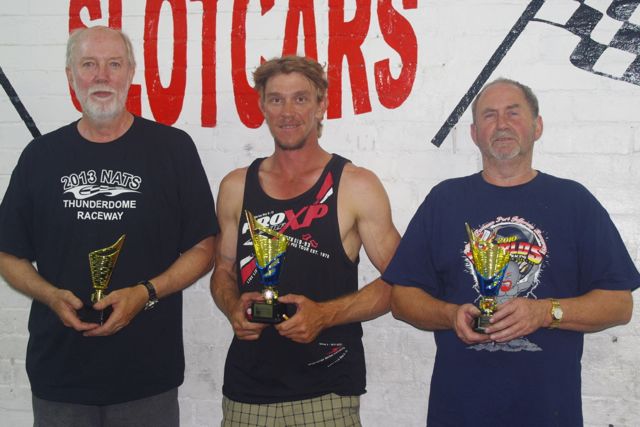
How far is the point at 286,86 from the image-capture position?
260cm

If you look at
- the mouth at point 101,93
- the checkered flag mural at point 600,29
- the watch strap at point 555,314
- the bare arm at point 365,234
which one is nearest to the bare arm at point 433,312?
the bare arm at point 365,234

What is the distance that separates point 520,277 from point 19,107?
2.20m

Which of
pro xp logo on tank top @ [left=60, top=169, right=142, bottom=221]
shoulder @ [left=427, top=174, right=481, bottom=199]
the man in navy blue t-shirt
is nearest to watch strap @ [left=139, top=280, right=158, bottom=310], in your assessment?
pro xp logo on tank top @ [left=60, top=169, right=142, bottom=221]

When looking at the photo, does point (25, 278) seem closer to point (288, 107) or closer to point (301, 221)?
point (301, 221)

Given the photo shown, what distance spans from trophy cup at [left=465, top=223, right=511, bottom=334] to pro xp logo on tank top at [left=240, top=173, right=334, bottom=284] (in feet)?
1.78

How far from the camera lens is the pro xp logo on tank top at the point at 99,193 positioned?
2482 millimetres

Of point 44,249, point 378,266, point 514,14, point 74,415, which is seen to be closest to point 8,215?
point 44,249

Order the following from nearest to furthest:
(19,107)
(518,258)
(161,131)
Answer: (518,258) → (161,131) → (19,107)

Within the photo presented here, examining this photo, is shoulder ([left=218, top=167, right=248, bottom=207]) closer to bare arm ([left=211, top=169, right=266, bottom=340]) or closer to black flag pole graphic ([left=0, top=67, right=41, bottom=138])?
bare arm ([left=211, top=169, right=266, bottom=340])

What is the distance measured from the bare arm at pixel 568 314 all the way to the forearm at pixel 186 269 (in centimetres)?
102

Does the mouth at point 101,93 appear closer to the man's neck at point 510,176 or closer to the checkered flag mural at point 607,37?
the man's neck at point 510,176

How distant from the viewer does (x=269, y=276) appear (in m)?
2.38

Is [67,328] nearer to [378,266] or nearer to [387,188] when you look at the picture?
[378,266]

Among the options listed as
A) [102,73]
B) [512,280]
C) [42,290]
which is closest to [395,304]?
[512,280]
